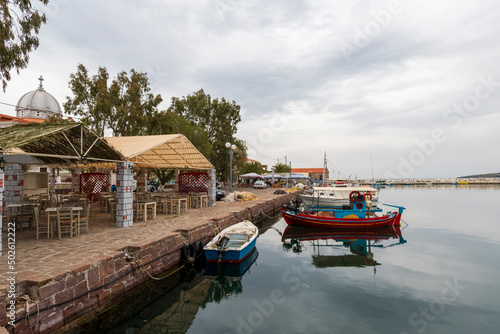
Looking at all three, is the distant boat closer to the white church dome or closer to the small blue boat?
the small blue boat

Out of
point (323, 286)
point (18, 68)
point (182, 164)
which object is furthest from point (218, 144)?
point (323, 286)

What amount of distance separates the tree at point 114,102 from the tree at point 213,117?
13.1 meters

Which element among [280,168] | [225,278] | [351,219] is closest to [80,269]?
[225,278]

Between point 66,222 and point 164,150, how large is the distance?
25.0ft

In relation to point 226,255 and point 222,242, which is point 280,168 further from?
point 226,255

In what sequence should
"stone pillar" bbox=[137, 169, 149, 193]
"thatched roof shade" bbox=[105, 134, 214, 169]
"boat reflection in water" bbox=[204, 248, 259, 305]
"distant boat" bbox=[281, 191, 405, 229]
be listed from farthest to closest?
"stone pillar" bbox=[137, 169, 149, 193] → "distant boat" bbox=[281, 191, 405, 229] → "thatched roof shade" bbox=[105, 134, 214, 169] → "boat reflection in water" bbox=[204, 248, 259, 305]

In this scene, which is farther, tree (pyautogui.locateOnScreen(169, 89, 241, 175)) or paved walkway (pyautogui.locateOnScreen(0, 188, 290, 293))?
tree (pyautogui.locateOnScreen(169, 89, 241, 175))

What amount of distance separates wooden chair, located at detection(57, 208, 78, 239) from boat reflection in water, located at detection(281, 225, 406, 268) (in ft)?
30.0

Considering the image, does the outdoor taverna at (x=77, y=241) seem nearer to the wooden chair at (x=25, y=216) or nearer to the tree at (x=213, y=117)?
the wooden chair at (x=25, y=216)

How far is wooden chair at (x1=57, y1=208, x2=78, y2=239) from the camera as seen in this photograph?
28.0 feet

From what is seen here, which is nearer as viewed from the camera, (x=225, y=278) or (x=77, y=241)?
(x=77, y=241)

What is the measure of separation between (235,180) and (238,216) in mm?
38550

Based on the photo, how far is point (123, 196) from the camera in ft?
35.1

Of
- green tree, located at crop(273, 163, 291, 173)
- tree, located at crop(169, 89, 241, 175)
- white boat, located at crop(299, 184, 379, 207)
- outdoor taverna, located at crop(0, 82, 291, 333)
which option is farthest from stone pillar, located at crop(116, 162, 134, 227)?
green tree, located at crop(273, 163, 291, 173)
